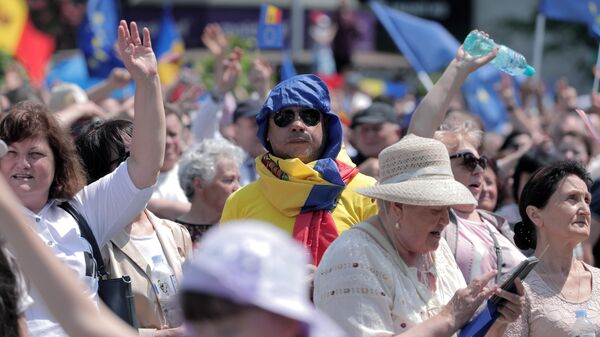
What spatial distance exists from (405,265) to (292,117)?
152cm

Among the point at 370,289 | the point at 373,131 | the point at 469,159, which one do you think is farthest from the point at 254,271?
the point at 373,131

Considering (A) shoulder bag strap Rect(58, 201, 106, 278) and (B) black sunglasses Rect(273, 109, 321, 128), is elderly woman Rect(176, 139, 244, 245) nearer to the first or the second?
(B) black sunglasses Rect(273, 109, 321, 128)

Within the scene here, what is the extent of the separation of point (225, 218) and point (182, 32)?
67.1ft

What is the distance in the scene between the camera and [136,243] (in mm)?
4859

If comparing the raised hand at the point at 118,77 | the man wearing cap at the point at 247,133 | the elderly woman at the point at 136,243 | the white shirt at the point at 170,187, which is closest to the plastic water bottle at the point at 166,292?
the elderly woman at the point at 136,243

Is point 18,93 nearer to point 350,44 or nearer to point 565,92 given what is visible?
point 565,92

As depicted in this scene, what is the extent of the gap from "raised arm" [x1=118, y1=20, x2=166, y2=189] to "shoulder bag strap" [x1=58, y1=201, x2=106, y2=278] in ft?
0.77

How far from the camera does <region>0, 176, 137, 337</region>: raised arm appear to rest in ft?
7.56

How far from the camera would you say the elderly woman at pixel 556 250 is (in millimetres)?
4957

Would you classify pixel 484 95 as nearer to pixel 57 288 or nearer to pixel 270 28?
pixel 270 28

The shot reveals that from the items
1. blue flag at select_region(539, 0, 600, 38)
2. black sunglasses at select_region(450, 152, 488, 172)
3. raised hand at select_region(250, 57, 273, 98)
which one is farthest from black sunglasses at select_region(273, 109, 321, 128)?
blue flag at select_region(539, 0, 600, 38)

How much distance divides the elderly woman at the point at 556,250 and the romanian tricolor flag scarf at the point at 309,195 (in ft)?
2.79

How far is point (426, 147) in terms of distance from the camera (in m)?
4.29

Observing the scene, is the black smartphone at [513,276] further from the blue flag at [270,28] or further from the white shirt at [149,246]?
the blue flag at [270,28]
